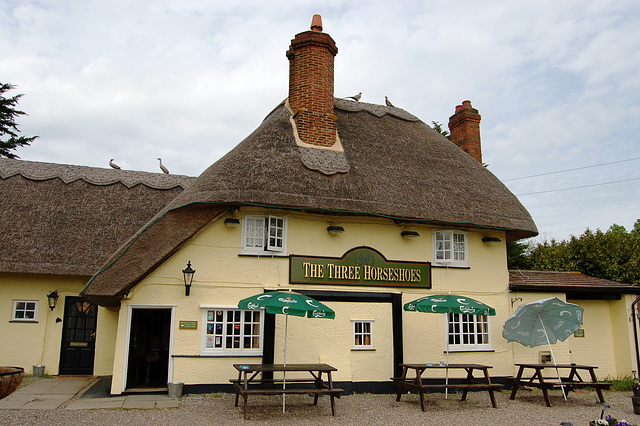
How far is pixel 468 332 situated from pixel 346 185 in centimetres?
486

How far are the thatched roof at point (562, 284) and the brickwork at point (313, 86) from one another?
633cm

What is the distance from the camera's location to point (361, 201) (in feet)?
37.7

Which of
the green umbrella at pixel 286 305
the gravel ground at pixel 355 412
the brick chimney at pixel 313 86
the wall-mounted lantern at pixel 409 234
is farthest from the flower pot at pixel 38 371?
the wall-mounted lantern at pixel 409 234

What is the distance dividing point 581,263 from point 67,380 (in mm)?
17349

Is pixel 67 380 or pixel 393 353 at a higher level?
pixel 393 353

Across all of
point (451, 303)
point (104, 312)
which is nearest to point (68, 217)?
point (104, 312)

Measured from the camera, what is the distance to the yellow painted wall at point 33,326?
13391 millimetres

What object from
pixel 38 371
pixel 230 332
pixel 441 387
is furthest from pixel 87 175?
A: pixel 441 387

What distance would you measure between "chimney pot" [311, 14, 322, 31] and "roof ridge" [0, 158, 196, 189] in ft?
22.2

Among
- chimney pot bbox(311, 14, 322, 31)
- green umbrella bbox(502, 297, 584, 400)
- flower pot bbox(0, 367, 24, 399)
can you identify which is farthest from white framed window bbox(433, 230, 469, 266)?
flower pot bbox(0, 367, 24, 399)

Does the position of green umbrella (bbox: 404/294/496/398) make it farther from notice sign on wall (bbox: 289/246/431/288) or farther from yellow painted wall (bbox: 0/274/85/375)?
yellow painted wall (bbox: 0/274/85/375)

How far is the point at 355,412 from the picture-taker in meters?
9.53

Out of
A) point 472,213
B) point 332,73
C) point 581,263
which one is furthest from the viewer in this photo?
point 581,263

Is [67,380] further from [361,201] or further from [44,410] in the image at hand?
[361,201]
